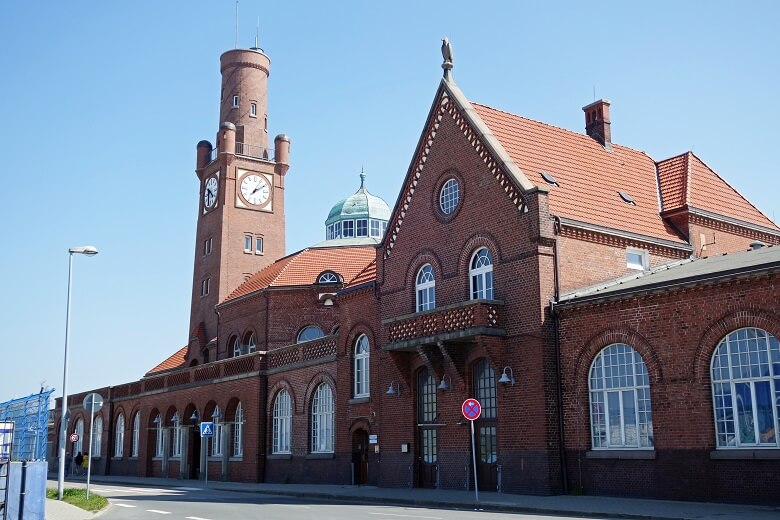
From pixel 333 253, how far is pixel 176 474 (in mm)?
14778

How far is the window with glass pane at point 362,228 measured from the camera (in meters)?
55.4

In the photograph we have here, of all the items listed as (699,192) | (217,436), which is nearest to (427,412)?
(699,192)

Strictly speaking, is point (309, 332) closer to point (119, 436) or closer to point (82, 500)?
point (119, 436)

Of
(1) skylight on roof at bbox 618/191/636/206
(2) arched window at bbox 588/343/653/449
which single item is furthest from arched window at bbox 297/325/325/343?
(2) arched window at bbox 588/343/653/449

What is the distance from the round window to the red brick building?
8 cm

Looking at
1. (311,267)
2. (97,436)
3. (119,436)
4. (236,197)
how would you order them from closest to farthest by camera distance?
1. (311,267)
2. (236,197)
3. (119,436)
4. (97,436)

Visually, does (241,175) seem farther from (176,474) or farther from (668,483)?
(668,483)

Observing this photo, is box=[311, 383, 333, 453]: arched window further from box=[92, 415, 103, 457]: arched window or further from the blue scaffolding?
box=[92, 415, 103, 457]: arched window

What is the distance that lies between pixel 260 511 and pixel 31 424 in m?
8.82

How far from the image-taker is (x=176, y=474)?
47.5 meters

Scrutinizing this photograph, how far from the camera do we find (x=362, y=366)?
3397 centimetres

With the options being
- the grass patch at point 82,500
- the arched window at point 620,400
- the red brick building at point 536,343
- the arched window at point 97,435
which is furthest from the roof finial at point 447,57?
the arched window at point 97,435

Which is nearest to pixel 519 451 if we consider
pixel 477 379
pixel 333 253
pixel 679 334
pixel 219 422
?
pixel 477 379

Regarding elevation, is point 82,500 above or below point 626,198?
below
